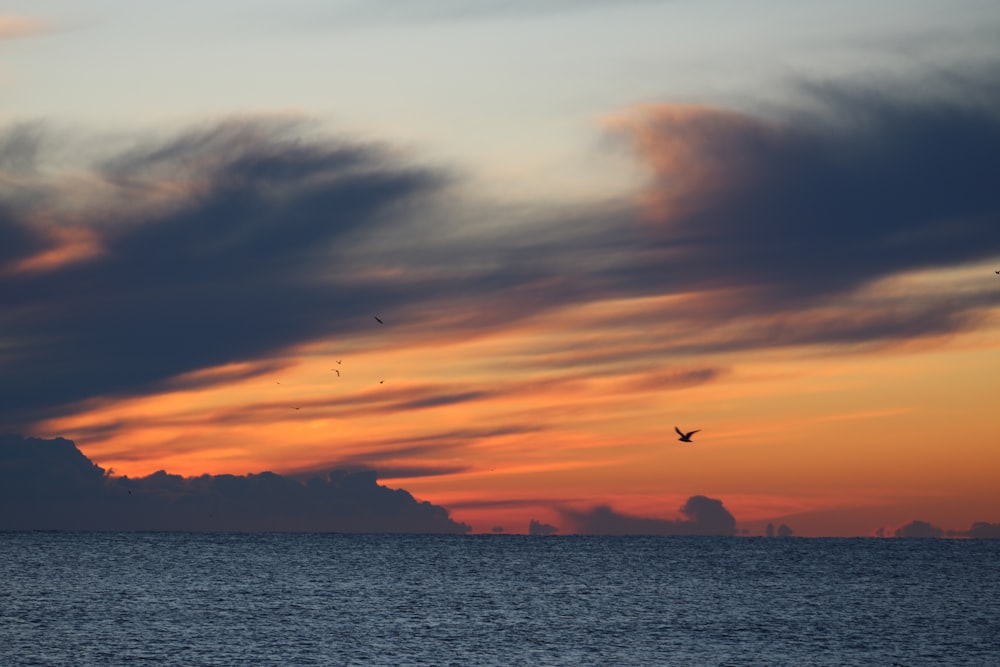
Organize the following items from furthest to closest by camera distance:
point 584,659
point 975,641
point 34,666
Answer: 1. point 975,641
2. point 584,659
3. point 34,666

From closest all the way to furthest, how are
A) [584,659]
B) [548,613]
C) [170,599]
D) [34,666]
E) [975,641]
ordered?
1. [34,666]
2. [584,659]
3. [975,641]
4. [548,613]
5. [170,599]

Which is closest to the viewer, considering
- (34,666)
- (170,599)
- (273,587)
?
(34,666)

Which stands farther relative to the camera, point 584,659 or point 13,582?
point 13,582

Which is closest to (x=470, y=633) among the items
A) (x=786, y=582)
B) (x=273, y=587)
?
(x=273, y=587)

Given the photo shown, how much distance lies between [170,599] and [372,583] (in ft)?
131

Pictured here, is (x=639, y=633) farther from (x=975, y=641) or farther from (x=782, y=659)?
(x=975, y=641)

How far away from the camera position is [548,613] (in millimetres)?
132375

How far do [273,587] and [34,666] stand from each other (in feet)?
286

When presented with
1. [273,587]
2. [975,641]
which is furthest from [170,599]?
[975,641]

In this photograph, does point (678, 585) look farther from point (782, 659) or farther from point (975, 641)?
point (782, 659)

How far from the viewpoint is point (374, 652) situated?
9638cm

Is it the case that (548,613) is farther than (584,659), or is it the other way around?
(548,613)

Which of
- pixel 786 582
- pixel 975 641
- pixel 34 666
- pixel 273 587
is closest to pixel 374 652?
pixel 34 666

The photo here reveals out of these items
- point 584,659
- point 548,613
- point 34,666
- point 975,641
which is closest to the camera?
point 34,666
